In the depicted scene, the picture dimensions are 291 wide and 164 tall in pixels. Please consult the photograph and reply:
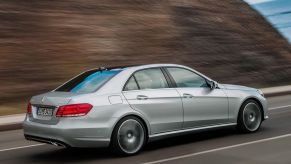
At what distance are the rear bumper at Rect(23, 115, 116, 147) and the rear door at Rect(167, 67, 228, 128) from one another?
1650 millimetres

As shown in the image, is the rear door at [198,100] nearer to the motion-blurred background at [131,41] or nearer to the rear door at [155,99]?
the rear door at [155,99]

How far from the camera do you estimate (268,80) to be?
87.0ft

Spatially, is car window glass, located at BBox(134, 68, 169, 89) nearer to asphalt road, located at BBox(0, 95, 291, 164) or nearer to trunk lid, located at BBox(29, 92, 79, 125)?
asphalt road, located at BBox(0, 95, 291, 164)

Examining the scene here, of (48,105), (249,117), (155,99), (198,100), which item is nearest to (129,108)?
(155,99)

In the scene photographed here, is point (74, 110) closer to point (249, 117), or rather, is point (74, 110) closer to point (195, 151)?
point (195, 151)

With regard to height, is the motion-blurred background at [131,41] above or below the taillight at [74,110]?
above

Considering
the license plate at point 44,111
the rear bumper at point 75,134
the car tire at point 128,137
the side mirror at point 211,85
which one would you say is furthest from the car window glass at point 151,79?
the license plate at point 44,111

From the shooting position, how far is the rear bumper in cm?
835

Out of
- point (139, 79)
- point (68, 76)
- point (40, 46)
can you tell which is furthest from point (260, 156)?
point (40, 46)

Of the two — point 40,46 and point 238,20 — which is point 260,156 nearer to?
point 40,46

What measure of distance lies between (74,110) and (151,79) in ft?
5.15

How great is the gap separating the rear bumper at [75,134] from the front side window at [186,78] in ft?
5.76

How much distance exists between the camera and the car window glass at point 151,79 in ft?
30.5

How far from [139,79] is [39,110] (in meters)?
1.64
